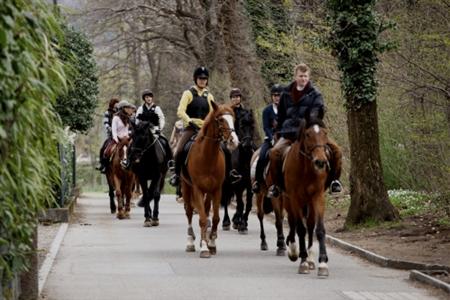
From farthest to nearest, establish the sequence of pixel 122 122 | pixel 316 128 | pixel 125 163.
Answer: pixel 122 122
pixel 125 163
pixel 316 128

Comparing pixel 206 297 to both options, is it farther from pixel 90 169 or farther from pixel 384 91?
pixel 90 169

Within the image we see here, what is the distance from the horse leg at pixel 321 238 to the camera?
49.3 ft

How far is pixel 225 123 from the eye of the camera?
1745 cm

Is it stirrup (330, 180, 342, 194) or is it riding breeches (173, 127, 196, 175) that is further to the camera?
riding breeches (173, 127, 196, 175)

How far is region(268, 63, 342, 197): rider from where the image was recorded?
52.1ft

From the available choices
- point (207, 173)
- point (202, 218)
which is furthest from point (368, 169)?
point (202, 218)

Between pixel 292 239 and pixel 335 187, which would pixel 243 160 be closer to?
→ pixel 292 239

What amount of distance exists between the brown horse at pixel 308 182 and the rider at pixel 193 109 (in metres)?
3.38

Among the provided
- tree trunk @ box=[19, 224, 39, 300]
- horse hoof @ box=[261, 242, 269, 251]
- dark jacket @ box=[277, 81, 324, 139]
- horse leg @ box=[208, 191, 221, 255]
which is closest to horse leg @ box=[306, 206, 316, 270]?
dark jacket @ box=[277, 81, 324, 139]

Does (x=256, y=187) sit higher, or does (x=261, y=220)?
(x=256, y=187)

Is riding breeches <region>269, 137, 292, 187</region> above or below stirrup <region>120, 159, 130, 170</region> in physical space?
below

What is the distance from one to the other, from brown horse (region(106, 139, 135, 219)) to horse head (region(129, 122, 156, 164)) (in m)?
1.75

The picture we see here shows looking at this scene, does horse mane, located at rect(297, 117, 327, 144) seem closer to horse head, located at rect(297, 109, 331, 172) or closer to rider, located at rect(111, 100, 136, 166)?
horse head, located at rect(297, 109, 331, 172)

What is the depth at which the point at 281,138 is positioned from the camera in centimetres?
1712
